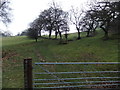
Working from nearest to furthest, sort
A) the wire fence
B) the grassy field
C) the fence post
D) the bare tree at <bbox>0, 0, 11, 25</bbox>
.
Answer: the fence post, the wire fence, the grassy field, the bare tree at <bbox>0, 0, 11, 25</bbox>

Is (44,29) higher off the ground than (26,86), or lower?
higher

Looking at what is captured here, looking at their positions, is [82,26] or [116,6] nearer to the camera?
[116,6]

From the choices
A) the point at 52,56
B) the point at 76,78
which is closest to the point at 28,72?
the point at 76,78

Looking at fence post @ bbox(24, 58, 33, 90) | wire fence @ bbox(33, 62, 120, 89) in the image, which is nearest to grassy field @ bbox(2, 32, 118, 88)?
wire fence @ bbox(33, 62, 120, 89)

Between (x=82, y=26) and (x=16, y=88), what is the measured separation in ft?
126

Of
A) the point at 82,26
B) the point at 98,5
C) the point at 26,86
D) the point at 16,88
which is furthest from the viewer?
the point at 82,26

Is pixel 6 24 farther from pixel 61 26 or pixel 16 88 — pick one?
pixel 16 88

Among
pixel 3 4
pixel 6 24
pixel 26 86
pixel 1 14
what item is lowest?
pixel 26 86

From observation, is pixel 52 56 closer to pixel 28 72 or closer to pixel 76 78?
pixel 76 78

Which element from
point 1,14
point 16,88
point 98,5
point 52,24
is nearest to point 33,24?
point 52,24

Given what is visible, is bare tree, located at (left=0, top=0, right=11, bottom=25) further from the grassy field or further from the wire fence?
the wire fence

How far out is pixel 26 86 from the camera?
4.72 metres

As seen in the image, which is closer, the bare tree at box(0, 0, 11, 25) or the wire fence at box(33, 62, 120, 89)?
the wire fence at box(33, 62, 120, 89)

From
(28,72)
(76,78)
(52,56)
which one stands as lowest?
(52,56)
